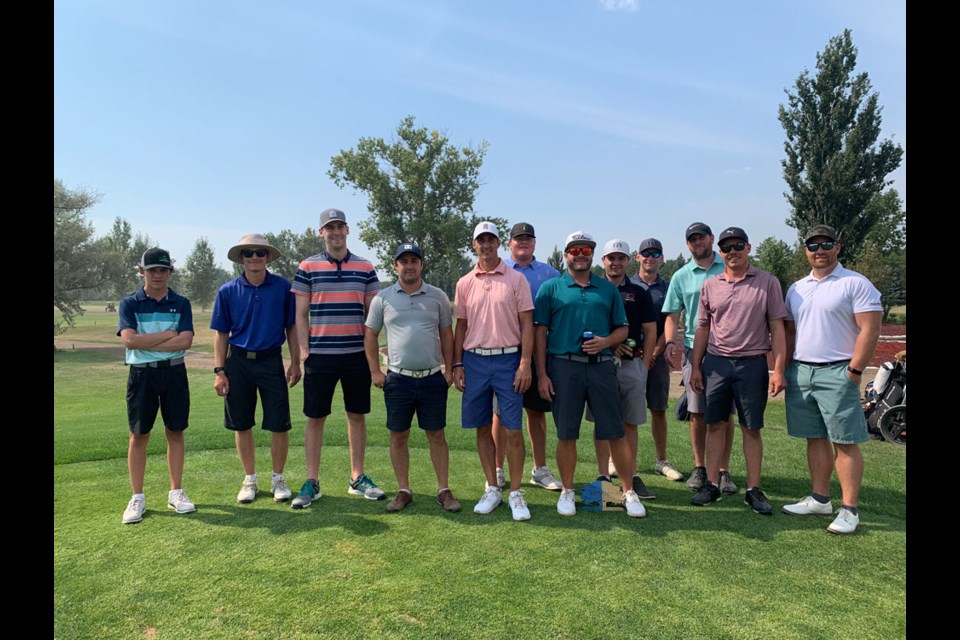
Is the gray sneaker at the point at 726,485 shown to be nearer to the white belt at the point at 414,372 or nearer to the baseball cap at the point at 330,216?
the white belt at the point at 414,372

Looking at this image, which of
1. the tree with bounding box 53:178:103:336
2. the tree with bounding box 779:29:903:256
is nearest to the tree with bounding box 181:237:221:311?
the tree with bounding box 53:178:103:336

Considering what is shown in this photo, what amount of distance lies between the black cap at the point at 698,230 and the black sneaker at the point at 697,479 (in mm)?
2420

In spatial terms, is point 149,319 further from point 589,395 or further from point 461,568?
point 589,395

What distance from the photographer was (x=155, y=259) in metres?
4.57

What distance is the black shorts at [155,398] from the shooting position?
4531 mm

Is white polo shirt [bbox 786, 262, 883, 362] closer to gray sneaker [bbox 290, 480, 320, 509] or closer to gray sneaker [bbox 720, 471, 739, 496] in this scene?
gray sneaker [bbox 720, 471, 739, 496]

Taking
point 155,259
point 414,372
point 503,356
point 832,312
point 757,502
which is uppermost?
point 155,259

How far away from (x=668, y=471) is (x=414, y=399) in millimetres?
3053

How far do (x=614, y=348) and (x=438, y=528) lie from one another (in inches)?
84.8

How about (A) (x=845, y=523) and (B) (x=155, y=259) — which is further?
(B) (x=155, y=259)

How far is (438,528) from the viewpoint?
4.08m

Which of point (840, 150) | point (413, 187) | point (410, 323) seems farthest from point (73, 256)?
point (840, 150)
